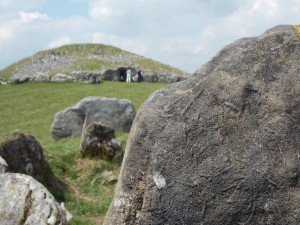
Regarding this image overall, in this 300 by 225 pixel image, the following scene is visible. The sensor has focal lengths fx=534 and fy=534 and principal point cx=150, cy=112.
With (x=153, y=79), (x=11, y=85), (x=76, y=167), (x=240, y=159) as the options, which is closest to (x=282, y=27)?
(x=240, y=159)

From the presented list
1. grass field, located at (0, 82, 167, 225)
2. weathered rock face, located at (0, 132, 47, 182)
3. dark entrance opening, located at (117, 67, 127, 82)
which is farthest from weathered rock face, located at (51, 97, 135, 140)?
dark entrance opening, located at (117, 67, 127, 82)

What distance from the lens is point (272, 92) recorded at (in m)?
6.63

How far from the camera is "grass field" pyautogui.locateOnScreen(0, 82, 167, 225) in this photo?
14259 millimetres

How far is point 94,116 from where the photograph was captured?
25.4m

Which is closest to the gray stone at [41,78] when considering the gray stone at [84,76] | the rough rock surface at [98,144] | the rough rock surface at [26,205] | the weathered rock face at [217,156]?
the gray stone at [84,76]

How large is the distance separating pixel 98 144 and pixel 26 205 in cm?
903

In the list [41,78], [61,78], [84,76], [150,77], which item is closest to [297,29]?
[41,78]

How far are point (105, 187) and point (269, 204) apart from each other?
32.7ft

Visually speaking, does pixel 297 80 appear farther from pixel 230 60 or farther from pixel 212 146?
pixel 212 146

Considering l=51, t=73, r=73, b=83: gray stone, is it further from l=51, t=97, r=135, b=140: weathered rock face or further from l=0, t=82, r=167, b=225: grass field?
l=51, t=97, r=135, b=140: weathered rock face

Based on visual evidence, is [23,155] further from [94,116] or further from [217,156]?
[94,116]

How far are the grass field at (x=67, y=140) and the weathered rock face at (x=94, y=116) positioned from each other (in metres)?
0.88

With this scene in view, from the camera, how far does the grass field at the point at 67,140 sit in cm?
1426

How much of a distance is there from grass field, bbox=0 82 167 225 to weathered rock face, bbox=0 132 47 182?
73 cm
